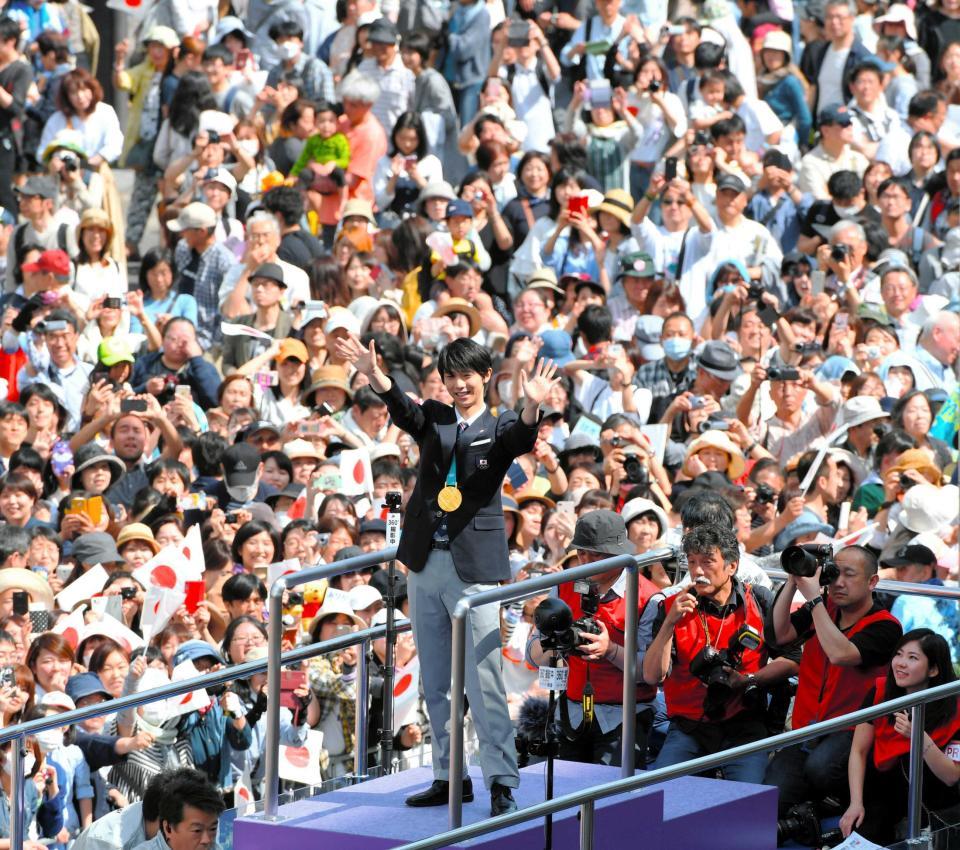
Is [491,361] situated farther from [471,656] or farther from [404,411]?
[471,656]

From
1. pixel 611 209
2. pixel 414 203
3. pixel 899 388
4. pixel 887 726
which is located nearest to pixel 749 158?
pixel 611 209

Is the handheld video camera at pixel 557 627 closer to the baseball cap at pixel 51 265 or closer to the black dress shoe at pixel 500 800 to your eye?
the black dress shoe at pixel 500 800

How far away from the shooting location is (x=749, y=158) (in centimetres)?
1742

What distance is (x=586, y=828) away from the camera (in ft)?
24.7

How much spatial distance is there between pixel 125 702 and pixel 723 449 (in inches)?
205

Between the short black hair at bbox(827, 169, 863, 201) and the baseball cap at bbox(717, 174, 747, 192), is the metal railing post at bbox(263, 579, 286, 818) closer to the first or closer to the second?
the baseball cap at bbox(717, 174, 747, 192)

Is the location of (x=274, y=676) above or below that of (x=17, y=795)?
above

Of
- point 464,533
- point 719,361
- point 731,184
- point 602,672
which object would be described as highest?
point 731,184

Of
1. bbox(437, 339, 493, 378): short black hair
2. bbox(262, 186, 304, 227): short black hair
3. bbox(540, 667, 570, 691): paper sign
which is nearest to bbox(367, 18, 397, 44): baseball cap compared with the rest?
bbox(262, 186, 304, 227): short black hair

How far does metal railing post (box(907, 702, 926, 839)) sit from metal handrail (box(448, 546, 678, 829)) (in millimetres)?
1092

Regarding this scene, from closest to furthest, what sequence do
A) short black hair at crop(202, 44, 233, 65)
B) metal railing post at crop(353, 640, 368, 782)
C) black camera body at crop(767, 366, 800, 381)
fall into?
1. metal railing post at crop(353, 640, 368, 782)
2. black camera body at crop(767, 366, 800, 381)
3. short black hair at crop(202, 44, 233, 65)

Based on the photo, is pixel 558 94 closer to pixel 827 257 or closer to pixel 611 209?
pixel 611 209

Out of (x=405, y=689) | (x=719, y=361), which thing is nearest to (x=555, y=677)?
(x=405, y=689)

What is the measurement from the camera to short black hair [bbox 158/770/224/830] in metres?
8.83
